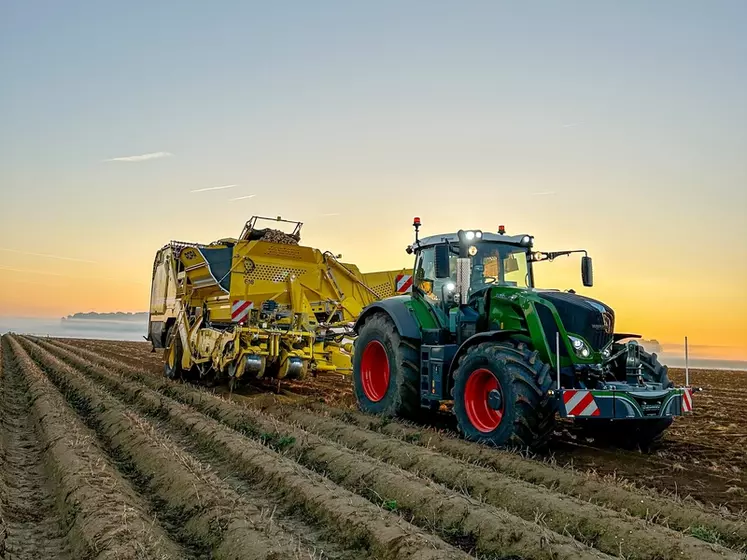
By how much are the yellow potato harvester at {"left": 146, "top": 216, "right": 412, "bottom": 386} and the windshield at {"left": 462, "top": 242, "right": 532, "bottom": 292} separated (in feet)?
8.60

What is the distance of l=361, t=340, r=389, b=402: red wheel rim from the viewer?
29.7 feet

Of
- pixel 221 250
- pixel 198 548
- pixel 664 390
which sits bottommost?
pixel 198 548

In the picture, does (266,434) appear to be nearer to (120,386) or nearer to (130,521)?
(130,521)

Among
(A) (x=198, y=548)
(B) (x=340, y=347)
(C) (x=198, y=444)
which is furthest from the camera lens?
(B) (x=340, y=347)

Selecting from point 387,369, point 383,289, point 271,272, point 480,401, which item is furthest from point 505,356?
A: point 383,289

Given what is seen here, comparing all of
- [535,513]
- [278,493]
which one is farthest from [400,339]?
[535,513]

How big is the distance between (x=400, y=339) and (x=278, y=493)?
11.1ft

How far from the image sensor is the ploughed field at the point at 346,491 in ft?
13.0

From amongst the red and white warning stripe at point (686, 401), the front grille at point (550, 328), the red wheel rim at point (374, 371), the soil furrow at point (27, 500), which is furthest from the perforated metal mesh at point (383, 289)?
the red and white warning stripe at point (686, 401)

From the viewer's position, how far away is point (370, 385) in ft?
30.0

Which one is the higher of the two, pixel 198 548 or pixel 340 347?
pixel 340 347

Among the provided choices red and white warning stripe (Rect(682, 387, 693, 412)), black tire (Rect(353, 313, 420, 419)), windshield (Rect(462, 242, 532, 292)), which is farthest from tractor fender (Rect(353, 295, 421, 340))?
red and white warning stripe (Rect(682, 387, 693, 412))

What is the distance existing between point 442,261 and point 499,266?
1025 mm

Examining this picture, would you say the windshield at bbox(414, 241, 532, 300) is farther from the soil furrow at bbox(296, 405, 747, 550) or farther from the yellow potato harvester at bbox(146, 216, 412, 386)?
the yellow potato harvester at bbox(146, 216, 412, 386)
